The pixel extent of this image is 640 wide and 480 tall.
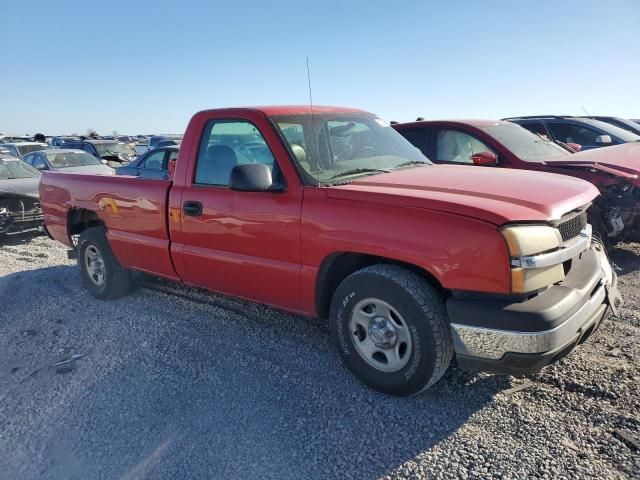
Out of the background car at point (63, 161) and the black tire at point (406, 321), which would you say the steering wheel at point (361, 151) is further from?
the background car at point (63, 161)

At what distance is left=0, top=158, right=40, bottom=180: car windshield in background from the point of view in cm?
958

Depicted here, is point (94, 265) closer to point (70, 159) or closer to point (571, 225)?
point (571, 225)

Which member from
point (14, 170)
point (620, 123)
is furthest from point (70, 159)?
point (620, 123)

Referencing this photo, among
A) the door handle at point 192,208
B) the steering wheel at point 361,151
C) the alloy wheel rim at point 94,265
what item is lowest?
the alloy wheel rim at point 94,265

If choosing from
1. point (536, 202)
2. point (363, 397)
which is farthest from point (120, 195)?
point (536, 202)

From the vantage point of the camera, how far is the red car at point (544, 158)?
565cm

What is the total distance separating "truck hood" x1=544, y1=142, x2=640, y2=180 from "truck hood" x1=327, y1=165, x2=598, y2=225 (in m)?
2.49

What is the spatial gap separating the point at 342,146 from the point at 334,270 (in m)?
1.05

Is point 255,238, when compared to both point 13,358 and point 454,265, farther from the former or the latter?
point 13,358

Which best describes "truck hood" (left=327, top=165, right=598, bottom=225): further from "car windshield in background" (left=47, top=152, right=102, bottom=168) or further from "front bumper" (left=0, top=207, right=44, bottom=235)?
"car windshield in background" (left=47, top=152, right=102, bottom=168)

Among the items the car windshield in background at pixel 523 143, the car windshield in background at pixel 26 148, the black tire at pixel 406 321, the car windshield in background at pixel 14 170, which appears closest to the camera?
the black tire at pixel 406 321

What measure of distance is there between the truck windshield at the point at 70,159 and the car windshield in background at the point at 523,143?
10065 mm

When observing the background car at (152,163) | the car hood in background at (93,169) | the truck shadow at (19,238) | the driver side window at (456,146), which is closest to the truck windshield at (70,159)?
the car hood in background at (93,169)

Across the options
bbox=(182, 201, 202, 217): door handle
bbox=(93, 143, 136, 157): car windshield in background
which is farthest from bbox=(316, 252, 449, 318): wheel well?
bbox=(93, 143, 136, 157): car windshield in background
